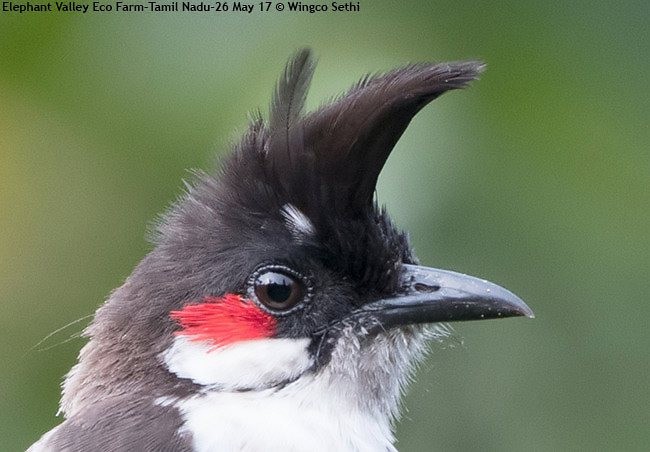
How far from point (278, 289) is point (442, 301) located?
39 cm

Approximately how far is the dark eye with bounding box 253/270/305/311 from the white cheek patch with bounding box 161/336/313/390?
0.31 ft

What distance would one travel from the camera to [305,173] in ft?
13.4

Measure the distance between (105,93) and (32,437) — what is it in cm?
94

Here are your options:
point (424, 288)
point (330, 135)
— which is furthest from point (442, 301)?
point (330, 135)

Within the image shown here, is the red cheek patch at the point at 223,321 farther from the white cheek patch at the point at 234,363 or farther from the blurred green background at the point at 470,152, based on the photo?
the blurred green background at the point at 470,152

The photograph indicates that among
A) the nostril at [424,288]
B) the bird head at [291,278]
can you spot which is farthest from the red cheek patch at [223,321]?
the nostril at [424,288]

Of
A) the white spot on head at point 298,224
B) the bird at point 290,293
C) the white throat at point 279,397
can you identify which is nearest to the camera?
the white throat at point 279,397

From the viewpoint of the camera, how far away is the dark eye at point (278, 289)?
402cm

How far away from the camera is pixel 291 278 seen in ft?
13.3

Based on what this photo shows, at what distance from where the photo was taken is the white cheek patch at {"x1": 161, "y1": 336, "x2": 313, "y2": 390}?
3953mm

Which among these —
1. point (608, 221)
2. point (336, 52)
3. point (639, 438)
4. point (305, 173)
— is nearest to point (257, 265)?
point (305, 173)

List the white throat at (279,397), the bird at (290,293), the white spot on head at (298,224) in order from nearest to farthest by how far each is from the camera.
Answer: the white throat at (279,397), the bird at (290,293), the white spot on head at (298,224)

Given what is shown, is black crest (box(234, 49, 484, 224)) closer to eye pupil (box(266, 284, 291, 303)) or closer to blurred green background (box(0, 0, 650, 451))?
blurred green background (box(0, 0, 650, 451))

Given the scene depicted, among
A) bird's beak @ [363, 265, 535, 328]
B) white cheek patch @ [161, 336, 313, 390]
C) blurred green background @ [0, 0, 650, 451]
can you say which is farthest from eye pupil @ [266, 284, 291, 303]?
blurred green background @ [0, 0, 650, 451]
